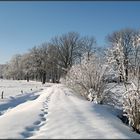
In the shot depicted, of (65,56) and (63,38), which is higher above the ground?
(63,38)

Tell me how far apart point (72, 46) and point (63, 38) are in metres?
3.80

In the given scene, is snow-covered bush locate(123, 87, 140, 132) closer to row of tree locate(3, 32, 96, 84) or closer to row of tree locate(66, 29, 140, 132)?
row of tree locate(66, 29, 140, 132)

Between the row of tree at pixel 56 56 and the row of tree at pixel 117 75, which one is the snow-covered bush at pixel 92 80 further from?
the row of tree at pixel 56 56

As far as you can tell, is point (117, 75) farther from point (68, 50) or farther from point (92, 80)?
point (68, 50)

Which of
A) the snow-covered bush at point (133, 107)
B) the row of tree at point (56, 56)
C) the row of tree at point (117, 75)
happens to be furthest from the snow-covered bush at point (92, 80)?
the row of tree at point (56, 56)

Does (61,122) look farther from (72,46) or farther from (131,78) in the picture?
(72,46)

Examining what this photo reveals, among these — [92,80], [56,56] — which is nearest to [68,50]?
[56,56]

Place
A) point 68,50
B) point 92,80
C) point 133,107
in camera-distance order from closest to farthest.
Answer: point 133,107 < point 92,80 < point 68,50

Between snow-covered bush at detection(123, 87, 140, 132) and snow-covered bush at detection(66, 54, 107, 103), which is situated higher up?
snow-covered bush at detection(66, 54, 107, 103)

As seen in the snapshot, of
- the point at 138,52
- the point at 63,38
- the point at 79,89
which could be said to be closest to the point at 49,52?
the point at 63,38

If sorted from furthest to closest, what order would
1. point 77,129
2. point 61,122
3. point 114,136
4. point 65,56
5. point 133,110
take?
point 65,56 < point 133,110 < point 61,122 < point 77,129 < point 114,136

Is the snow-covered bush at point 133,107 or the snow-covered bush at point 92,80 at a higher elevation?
the snow-covered bush at point 92,80

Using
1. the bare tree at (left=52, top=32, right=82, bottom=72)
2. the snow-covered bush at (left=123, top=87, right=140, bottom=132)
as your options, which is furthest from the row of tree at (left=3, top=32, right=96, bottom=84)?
the snow-covered bush at (left=123, top=87, right=140, bottom=132)

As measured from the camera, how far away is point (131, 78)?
1388 centimetres
